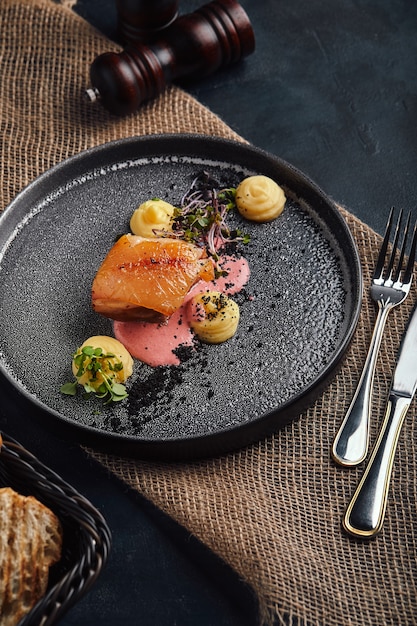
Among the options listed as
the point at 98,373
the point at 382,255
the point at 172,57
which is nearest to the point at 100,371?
the point at 98,373

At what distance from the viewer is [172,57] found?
4.33 meters

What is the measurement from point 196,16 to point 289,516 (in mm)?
2647

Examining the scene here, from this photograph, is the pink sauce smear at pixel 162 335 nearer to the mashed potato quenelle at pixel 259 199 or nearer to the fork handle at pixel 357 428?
the mashed potato quenelle at pixel 259 199

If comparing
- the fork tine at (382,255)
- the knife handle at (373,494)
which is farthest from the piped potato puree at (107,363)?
the fork tine at (382,255)

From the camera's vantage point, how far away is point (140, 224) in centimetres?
374

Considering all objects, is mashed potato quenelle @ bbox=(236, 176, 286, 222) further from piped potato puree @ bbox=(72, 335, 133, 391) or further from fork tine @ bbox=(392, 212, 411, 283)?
piped potato puree @ bbox=(72, 335, 133, 391)

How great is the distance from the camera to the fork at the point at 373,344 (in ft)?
10.7

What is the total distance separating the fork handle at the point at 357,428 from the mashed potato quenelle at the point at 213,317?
0.58 meters

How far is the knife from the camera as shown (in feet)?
10.1

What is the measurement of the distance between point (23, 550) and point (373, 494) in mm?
1293

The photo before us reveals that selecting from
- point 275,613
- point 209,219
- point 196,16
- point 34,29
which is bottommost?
point 275,613

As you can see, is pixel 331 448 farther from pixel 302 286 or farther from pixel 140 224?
pixel 140 224

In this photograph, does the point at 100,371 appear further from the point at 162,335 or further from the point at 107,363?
the point at 162,335

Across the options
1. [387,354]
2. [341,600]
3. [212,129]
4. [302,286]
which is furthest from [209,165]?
[341,600]
